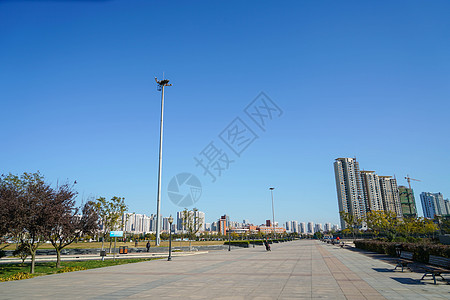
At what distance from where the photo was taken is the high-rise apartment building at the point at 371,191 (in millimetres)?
122188

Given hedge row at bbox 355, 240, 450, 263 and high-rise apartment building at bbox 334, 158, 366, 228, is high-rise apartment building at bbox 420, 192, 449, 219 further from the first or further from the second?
hedge row at bbox 355, 240, 450, 263

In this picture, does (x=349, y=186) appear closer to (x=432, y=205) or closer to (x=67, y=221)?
(x=432, y=205)

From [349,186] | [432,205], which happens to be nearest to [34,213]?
[349,186]

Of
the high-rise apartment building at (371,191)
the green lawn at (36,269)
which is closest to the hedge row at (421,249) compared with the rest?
the green lawn at (36,269)

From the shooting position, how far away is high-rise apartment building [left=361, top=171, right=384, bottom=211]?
401 feet

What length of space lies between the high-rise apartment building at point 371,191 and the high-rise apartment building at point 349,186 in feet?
6.72

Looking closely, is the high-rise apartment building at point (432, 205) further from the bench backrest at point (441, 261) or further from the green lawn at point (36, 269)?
the green lawn at point (36, 269)

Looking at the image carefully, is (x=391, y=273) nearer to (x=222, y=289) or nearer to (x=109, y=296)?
(x=222, y=289)

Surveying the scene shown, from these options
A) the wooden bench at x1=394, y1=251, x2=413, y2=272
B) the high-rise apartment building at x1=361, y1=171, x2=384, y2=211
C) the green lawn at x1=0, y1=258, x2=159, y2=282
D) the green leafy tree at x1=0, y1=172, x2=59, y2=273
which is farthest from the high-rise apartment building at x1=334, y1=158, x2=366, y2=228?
the green leafy tree at x1=0, y1=172, x2=59, y2=273

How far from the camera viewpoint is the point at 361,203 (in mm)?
122625

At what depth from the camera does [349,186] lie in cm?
12381

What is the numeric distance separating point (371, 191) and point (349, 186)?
404 inches

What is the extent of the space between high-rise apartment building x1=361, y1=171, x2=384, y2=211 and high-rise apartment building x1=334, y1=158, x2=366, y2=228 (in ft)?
6.72

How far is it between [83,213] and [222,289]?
46.2ft
